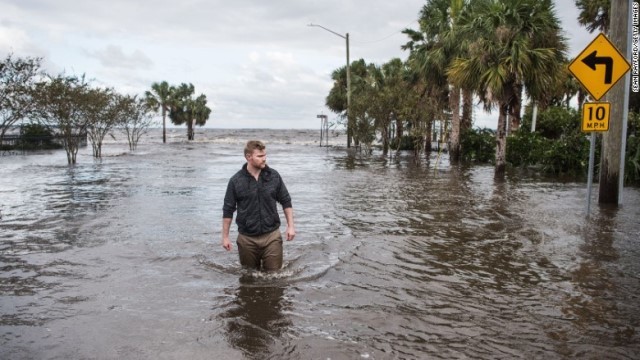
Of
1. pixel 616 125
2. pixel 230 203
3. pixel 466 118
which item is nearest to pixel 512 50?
pixel 616 125

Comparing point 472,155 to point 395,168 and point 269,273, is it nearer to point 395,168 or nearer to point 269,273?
point 395,168

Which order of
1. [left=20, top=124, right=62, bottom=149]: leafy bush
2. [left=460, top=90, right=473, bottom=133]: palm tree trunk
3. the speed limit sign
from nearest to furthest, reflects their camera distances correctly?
the speed limit sign → [left=460, top=90, right=473, bottom=133]: palm tree trunk → [left=20, top=124, right=62, bottom=149]: leafy bush

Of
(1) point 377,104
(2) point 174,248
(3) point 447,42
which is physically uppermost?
(3) point 447,42

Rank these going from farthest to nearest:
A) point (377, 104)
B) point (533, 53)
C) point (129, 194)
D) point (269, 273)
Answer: point (377, 104), point (533, 53), point (129, 194), point (269, 273)

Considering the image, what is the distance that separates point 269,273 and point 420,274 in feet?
6.19

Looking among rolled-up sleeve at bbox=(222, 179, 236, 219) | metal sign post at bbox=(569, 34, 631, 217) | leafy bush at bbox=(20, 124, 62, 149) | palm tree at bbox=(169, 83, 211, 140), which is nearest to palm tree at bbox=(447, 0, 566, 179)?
metal sign post at bbox=(569, 34, 631, 217)

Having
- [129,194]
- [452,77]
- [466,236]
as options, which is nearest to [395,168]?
[452,77]

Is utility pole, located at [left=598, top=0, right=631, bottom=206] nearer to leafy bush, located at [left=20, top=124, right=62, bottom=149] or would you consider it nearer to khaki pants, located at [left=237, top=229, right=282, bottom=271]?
khaki pants, located at [left=237, top=229, right=282, bottom=271]

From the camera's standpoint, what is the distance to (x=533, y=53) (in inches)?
695

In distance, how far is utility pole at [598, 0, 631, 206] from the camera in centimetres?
1115

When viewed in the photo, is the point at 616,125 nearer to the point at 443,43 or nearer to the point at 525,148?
the point at 525,148

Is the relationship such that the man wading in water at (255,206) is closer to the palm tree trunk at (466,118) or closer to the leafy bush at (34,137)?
the palm tree trunk at (466,118)

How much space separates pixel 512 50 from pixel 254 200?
1441 centimetres

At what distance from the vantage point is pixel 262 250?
20.1ft
